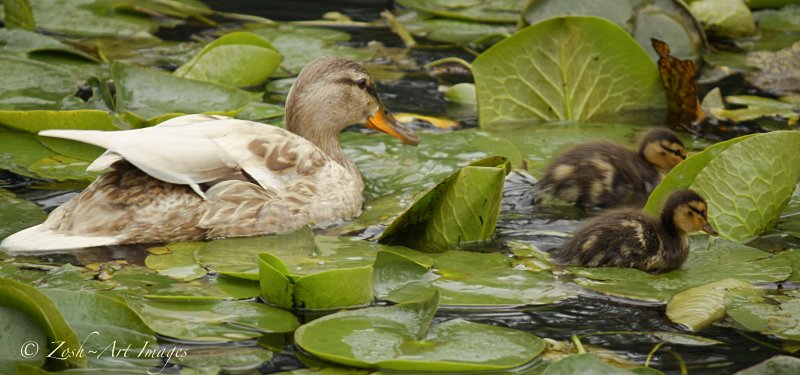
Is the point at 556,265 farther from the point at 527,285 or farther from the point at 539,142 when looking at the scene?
the point at 539,142

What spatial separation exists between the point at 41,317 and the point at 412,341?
1.05 meters

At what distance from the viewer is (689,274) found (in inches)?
173

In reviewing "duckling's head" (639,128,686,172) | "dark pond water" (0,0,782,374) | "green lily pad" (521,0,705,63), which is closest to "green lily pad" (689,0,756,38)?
"green lily pad" (521,0,705,63)

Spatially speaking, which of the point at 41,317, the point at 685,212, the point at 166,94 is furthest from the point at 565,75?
the point at 41,317

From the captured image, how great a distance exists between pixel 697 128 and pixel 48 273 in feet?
12.2

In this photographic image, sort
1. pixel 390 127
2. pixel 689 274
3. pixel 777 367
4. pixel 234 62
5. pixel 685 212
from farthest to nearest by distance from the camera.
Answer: pixel 234 62
pixel 390 127
pixel 685 212
pixel 689 274
pixel 777 367

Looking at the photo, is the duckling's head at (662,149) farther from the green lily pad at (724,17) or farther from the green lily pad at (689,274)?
the green lily pad at (724,17)

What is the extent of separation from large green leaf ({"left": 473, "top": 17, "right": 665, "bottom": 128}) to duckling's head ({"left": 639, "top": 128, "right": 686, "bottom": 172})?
69 centimetres

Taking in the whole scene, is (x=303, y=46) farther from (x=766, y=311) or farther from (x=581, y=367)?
(x=581, y=367)

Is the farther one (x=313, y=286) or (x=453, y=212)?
(x=453, y=212)

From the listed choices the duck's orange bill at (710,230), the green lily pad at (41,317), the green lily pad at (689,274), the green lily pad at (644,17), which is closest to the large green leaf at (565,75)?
the green lily pad at (644,17)

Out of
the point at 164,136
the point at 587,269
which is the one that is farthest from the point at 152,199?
the point at 587,269

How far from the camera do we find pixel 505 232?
501 cm

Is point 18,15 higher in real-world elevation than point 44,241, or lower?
higher
